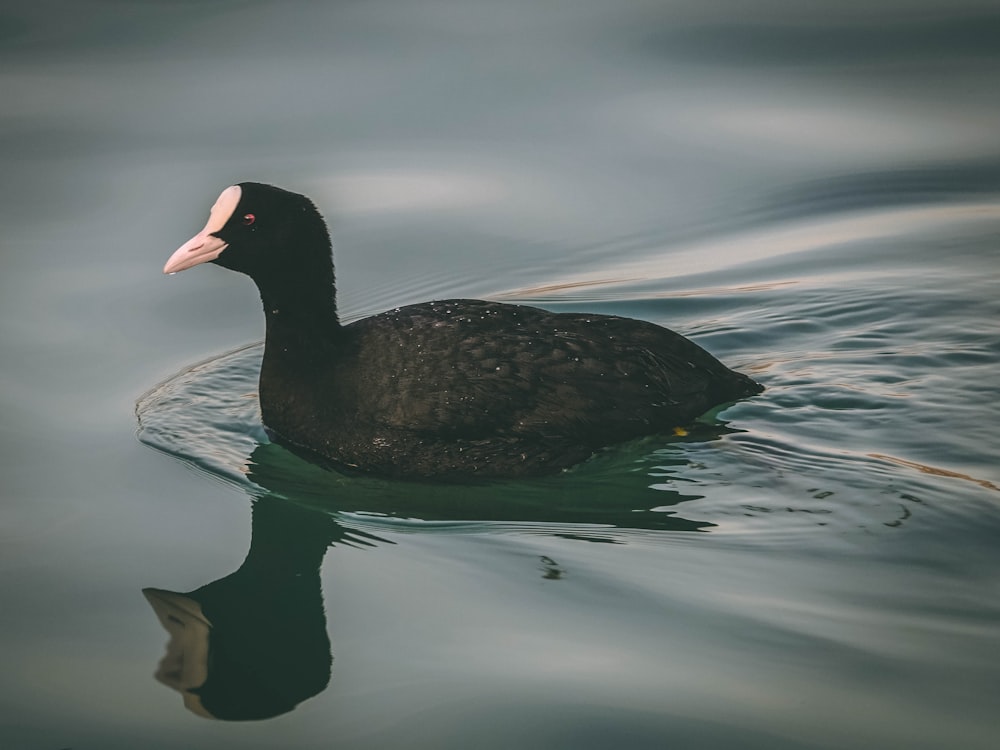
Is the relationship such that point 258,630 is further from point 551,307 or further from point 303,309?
point 551,307

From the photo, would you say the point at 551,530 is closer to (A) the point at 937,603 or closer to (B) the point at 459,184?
(A) the point at 937,603

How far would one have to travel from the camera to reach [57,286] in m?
7.71

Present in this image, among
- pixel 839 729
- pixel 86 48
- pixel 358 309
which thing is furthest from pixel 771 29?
pixel 839 729

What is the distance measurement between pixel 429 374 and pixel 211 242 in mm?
1069

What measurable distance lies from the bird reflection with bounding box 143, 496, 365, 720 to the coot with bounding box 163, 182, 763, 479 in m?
0.52

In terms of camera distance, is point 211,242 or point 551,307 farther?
point 551,307

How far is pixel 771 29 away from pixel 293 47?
11.3 feet

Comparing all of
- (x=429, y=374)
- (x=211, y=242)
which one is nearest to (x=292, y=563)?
(x=429, y=374)

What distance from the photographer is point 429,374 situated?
227 inches

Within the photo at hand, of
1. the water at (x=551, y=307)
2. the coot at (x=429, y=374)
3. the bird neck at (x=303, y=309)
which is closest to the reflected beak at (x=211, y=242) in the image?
the coot at (x=429, y=374)

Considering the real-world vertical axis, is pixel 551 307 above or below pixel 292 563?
above

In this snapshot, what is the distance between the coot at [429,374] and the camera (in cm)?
575

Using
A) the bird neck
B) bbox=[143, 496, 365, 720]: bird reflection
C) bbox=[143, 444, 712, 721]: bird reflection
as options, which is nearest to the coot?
the bird neck

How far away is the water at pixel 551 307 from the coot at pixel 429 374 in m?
0.15
